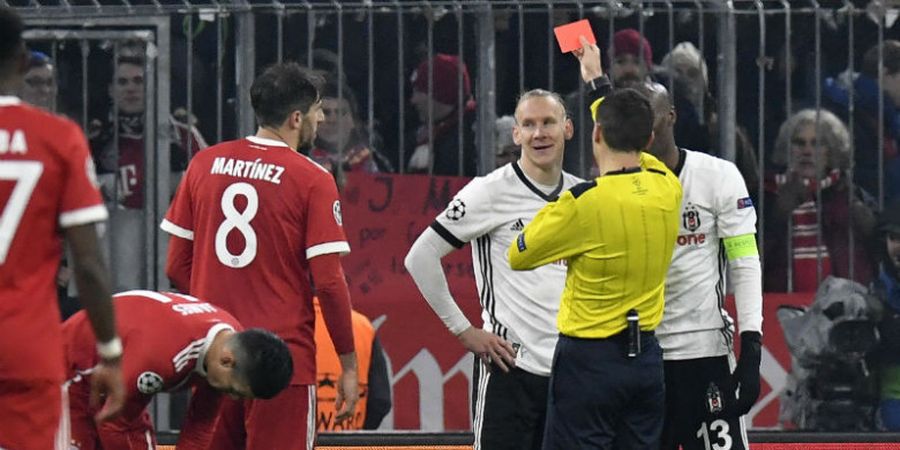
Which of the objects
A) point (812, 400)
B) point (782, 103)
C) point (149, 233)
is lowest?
point (812, 400)

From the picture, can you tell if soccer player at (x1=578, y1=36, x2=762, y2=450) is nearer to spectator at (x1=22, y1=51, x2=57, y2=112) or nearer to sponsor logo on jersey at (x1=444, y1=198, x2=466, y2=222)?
sponsor logo on jersey at (x1=444, y1=198, x2=466, y2=222)

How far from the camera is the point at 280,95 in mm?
6445

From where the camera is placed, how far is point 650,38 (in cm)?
899

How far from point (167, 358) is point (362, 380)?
3.19 m

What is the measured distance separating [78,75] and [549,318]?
10.4 ft

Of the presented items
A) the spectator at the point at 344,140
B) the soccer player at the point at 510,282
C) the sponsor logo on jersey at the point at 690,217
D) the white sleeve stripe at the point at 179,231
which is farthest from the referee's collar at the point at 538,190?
the spectator at the point at 344,140

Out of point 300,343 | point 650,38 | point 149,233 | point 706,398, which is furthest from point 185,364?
point 650,38

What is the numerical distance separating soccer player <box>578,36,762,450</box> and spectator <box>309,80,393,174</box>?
8.84 feet

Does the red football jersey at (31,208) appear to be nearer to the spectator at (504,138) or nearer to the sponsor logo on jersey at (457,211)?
the sponsor logo on jersey at (457,211)

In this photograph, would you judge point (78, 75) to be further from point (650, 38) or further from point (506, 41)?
point (650, 38)

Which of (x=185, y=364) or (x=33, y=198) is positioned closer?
(x=33, y=198)

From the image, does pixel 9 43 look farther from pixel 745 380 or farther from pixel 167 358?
pixel 745 380

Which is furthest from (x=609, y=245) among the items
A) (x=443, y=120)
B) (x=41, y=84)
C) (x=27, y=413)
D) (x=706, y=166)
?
(x=41, y=84)

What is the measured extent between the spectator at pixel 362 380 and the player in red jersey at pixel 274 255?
2.25 meters
